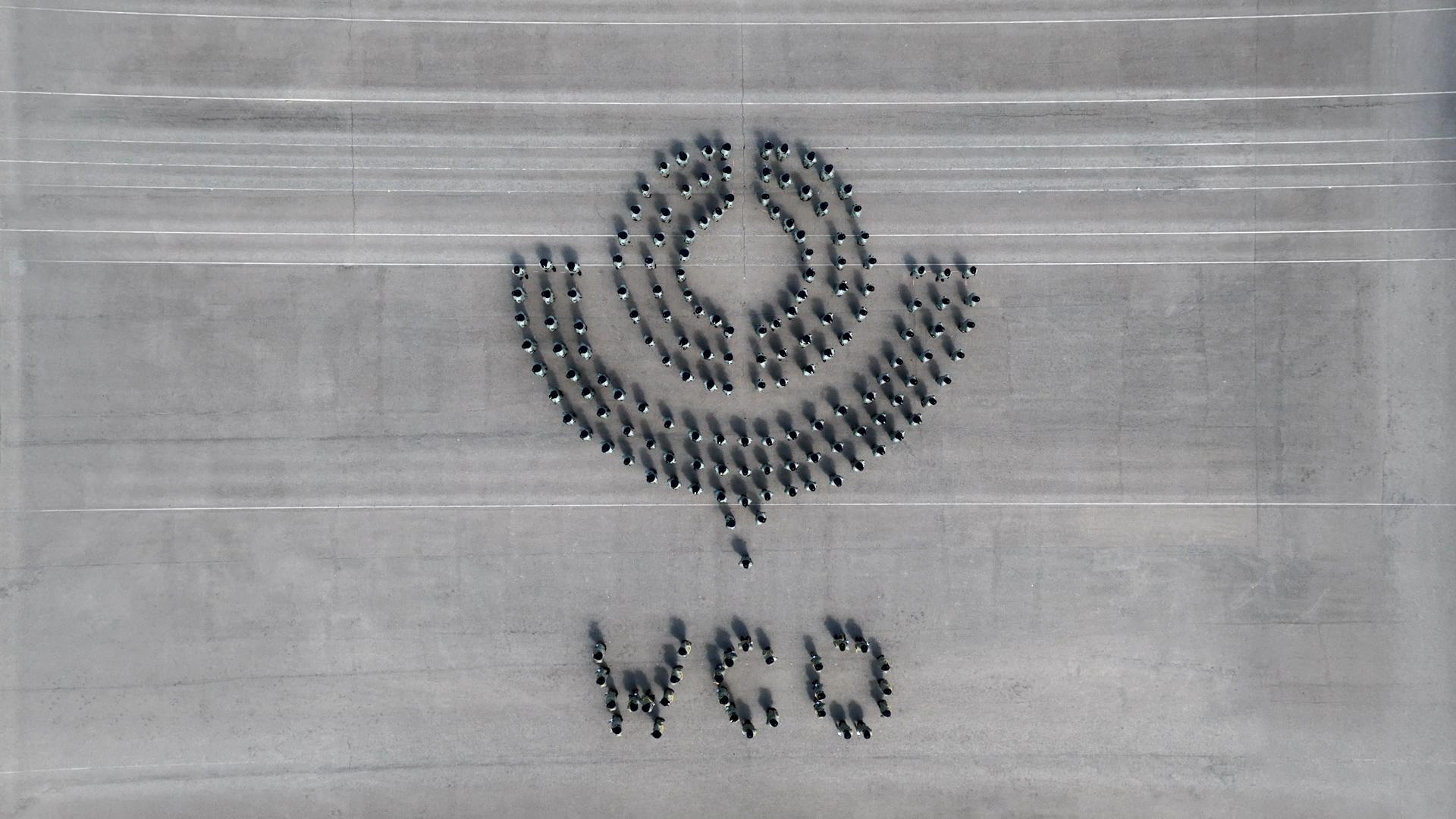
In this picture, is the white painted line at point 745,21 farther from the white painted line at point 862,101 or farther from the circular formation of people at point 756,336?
the circular formation of people at point 756,336

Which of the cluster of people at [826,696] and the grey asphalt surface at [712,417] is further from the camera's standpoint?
the cluster of people at [826,696]

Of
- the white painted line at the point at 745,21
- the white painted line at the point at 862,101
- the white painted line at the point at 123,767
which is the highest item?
the white painted line at the point at 745,21

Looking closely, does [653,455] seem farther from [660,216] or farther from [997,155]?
[997,155]

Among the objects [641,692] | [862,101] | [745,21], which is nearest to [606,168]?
[745,21]

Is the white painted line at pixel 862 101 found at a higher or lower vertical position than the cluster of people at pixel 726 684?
higher

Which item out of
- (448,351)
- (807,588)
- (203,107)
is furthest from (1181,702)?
(203,107)

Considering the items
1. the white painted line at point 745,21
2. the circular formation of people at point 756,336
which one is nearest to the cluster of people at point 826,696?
the circular formation of people at point 756,336

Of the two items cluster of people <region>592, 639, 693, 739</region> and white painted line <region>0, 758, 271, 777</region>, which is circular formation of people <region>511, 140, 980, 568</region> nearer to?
cluster of people <region>592, 639, 693, 739</region>
